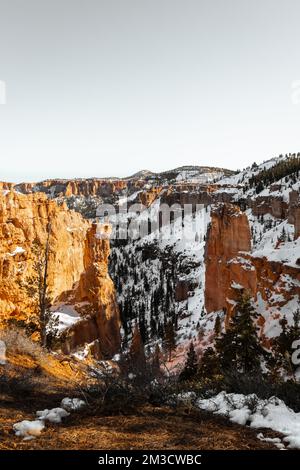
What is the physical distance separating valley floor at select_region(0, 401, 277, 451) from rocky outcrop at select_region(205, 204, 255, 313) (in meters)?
35.2

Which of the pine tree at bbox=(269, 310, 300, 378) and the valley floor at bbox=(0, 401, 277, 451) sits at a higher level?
the valley floor at bbox=(0, 401, 277, 451)

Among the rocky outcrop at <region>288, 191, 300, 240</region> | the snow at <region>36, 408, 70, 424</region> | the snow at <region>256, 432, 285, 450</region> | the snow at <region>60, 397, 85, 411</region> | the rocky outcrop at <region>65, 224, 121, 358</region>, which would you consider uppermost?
the rocky outcrop at <region>288, 191, 300, 240</region>

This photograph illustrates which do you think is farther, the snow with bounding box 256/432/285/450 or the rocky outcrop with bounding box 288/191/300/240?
the rocky outcrop with bounding box 288/191/300/240

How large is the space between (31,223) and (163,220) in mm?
154166

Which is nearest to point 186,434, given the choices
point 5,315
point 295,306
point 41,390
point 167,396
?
point 167,396

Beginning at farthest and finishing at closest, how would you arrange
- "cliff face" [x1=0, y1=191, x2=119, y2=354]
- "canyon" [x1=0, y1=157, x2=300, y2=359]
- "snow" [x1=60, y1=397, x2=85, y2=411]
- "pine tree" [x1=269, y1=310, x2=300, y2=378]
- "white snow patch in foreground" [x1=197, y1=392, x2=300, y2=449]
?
"cliff face" [x1=0, y1=191, x2=119, y2=354] < "canyon" [x1=0, y1=157, x2=300, y2=359] < "pine tree" [x1=269, y1=310, x2=300, y2=378] < "snow" [x1=60, y1=397, x2=85, y2=411] < "white snow patch in foreground" [x1=197, y1=392, x2=300, y2=449]

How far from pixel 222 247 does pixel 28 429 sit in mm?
48762

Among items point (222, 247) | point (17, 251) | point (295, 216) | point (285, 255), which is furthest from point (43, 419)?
point (222, 247)

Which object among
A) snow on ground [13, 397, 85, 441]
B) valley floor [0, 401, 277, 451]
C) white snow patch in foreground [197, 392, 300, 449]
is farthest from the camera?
white snow patch in foreground [197, 392, 300, 449]

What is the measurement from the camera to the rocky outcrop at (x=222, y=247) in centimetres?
4781

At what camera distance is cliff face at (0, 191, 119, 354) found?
75.8 ft

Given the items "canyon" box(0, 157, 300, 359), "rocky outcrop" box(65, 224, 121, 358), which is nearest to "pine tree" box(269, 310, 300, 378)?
"canyon" box(0, 157, 300, 359)

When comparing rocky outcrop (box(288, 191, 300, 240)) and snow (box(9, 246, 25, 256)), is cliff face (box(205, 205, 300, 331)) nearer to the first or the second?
rocky outcrop (box(288, 191, 300, 240))
